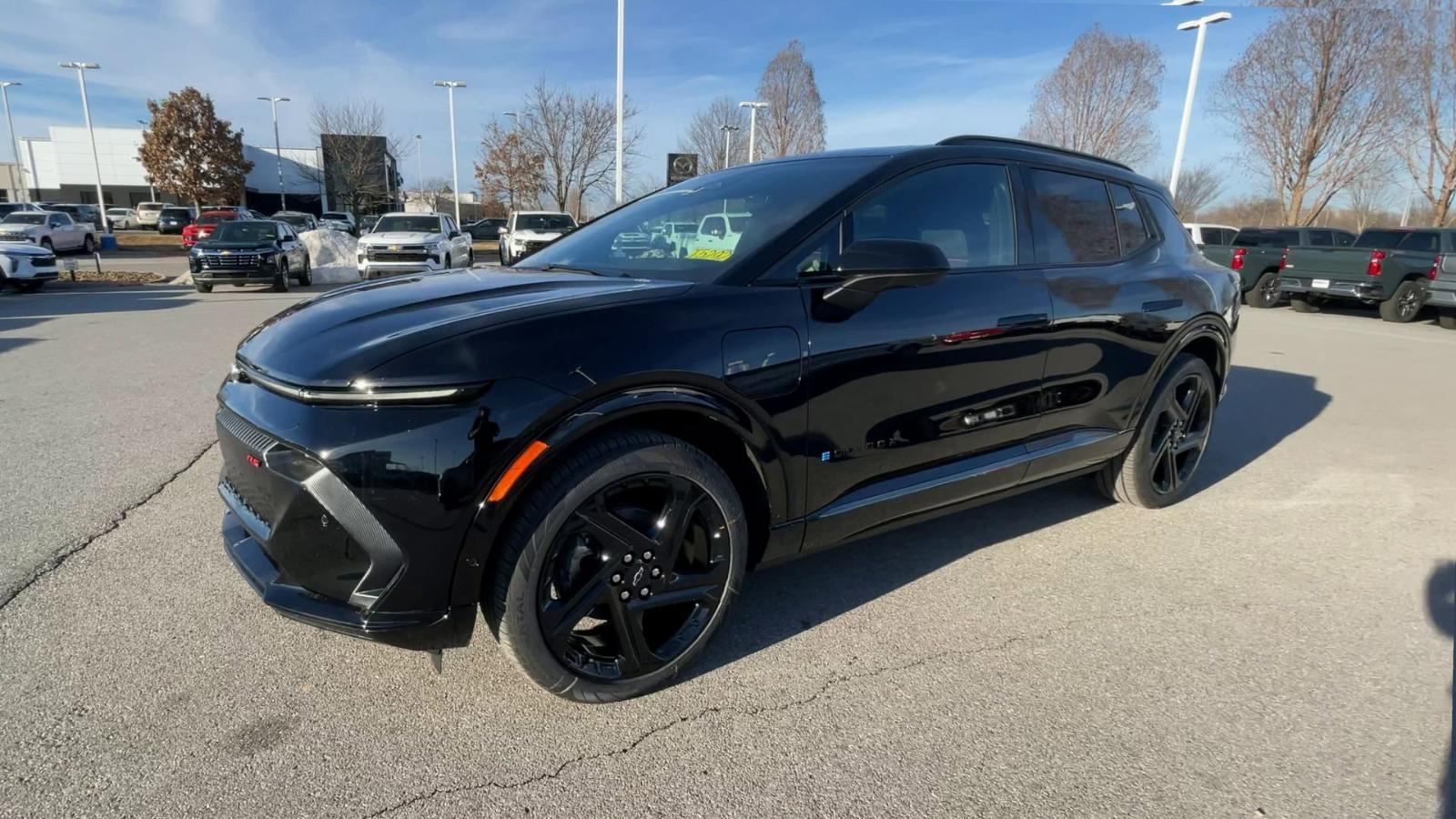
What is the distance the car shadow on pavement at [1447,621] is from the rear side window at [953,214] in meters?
2.14

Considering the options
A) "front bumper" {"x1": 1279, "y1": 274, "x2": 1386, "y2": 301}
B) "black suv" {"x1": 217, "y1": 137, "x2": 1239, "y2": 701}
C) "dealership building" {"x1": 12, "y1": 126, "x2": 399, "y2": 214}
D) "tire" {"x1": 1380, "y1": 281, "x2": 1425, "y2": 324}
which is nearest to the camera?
"black suv" {"x1": 217, "y1": 137, "x2": 1239, "y2": 701}

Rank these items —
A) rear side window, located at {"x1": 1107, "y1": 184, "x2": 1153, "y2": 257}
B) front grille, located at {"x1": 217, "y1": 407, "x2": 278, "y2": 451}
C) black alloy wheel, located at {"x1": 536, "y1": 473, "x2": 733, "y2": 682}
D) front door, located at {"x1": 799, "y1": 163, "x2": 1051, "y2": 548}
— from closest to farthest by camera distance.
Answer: front grille, located at {"x1": 217, "y1": 407, "x2": 278, "y2": 451} → black alloy wheel, located at {"x1": 536, "y1": 473, "x2": 733, "y2": 682} → front door, located at {"x1": 799, "y1": 163, "x2": 1051, "y2": 548} → rear side window, located at {"x1": 1107, "y1": 184, "x2": 1153, "y2": 257}

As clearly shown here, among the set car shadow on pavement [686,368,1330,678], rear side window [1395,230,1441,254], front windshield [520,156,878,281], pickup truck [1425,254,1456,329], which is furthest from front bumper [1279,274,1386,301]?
front windshield [520,156,878,281]

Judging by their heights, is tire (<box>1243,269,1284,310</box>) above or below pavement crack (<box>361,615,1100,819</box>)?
above

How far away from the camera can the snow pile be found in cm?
2036

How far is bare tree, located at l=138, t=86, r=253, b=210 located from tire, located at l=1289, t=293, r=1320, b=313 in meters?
57.3

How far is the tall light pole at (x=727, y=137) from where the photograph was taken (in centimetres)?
3706

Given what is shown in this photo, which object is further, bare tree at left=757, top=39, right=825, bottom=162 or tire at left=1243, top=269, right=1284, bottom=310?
bare tree at left=757, top=39, right=825, bottom=162

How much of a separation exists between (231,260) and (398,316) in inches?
637

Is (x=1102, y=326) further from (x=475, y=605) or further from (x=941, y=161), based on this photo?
(x=475, y=605)

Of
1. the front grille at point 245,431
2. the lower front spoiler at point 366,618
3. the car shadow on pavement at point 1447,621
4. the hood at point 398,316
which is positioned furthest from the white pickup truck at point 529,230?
the car shadow on pavement at point 1447,621

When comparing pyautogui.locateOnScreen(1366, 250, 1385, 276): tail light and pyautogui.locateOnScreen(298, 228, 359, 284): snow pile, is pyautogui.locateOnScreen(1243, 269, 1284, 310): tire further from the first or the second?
pyautogui.locateOnScreen(298, 228, 359, 284): snow pile

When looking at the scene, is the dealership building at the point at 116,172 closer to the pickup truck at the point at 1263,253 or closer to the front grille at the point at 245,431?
the pickup truck at the point at 1263,253

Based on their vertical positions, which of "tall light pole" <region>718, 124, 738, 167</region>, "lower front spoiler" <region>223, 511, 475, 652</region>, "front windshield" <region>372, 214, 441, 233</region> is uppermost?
"tall light pole" <region>718, 124, 738, 167</region>
